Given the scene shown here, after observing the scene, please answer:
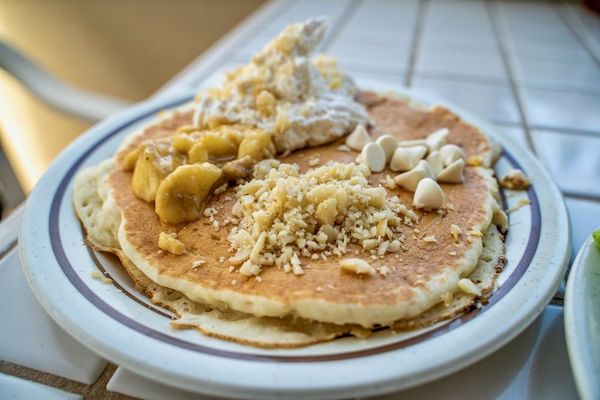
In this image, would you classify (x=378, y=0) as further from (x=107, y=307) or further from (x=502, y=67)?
(x=107, y=307)

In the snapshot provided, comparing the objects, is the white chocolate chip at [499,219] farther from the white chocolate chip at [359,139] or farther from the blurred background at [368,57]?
the white chocolate chip at [359,139]

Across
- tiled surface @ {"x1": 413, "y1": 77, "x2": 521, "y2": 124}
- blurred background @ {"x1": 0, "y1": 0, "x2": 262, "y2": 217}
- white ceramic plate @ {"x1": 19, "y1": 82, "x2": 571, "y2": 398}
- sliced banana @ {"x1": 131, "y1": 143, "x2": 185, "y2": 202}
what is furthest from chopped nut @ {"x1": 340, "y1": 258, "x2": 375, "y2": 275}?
blurred background @ {"x1": 0, "y1": 0, "x2": 262, "y2": 217}

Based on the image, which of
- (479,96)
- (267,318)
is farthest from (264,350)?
(479,96)

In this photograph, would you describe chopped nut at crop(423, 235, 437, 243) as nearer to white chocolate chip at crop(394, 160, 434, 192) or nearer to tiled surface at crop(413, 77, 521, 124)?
white chocolate chip at crop(394, 160, 434, 192)

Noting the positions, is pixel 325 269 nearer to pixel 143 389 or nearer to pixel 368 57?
pixel 143 389

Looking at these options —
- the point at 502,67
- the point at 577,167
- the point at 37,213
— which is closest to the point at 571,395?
the point at 577,167

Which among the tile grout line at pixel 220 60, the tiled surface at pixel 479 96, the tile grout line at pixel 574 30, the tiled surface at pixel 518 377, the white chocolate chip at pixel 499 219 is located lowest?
the tile grout line at pixel 574 30

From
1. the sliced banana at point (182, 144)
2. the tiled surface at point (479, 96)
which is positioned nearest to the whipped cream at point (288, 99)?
the sliced banana at point (182, 144)
